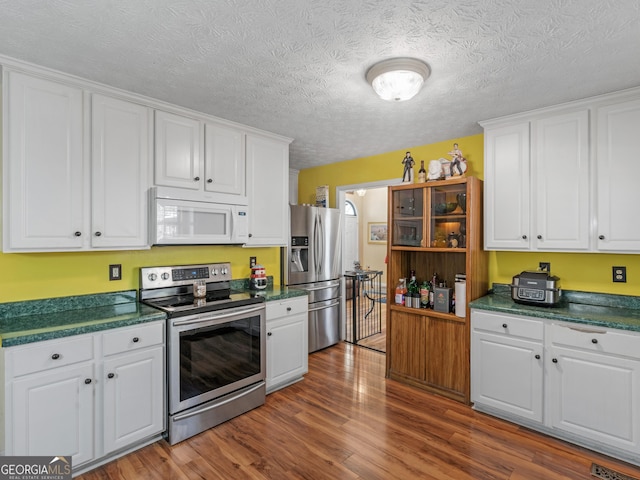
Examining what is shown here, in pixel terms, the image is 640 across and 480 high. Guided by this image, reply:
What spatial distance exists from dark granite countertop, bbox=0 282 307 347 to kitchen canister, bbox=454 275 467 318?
241 cm

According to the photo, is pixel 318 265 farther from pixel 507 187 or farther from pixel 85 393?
pixel 85 393

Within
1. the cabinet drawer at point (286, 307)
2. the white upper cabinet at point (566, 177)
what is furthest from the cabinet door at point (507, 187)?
the cabinet drawer at point (286, 307)

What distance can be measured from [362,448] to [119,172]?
8.52 ft

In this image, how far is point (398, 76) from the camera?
2.03m

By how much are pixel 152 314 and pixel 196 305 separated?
1.02 feet

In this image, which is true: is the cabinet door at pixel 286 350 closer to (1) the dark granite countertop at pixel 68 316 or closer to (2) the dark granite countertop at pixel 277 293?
(2) the dark granite countertop at pixel 277 293

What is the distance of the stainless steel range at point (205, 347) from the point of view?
7.70ft

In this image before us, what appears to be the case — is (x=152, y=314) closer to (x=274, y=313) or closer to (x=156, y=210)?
(x=156, y=210)

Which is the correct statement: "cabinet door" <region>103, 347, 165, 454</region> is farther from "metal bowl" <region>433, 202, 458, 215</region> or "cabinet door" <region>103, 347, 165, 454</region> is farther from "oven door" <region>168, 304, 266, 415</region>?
"metal bowl" <region>433, 202, 458, 215</region>

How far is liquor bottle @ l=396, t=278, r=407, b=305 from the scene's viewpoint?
3395 mm

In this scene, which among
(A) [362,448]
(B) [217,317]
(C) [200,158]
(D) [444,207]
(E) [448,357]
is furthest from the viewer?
(D) [444,207]

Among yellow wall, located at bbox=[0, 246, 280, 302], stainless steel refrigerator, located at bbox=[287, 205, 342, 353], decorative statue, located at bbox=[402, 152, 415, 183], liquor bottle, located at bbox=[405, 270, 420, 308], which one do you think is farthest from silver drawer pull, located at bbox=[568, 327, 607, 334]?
yellow wall, located at bbox=[0, 246, 280, 302]

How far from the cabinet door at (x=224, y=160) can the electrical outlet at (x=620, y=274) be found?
3.17 meters

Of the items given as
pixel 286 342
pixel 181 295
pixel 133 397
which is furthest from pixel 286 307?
pixel 133 397
